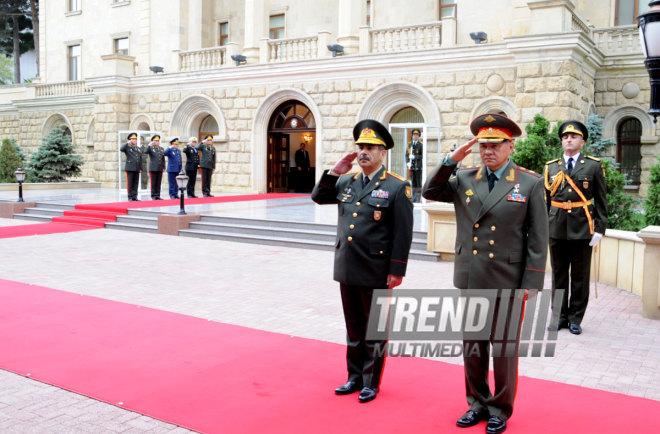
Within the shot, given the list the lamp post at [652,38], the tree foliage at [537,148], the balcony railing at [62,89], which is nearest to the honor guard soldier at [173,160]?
the tree foliage at [537,148]

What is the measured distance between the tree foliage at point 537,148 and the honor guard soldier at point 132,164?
41.2ft

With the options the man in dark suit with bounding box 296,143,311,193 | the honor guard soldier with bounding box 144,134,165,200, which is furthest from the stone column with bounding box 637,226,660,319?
the man in dark suit with bounding box 296,143,311,193

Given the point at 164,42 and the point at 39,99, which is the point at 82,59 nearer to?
the point at 39,99

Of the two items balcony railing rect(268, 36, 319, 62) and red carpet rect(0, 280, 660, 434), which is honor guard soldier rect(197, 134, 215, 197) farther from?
red carpet rect(0, 280, 660, 434)

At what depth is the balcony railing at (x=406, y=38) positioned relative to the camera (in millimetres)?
20844

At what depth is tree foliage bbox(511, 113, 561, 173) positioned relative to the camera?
11.8 m

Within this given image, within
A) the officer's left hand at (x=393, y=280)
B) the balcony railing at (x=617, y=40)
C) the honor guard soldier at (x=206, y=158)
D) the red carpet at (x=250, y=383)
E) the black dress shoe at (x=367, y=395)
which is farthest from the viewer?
the honor guard soldier at (x=206, y=158)

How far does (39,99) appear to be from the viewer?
1347 inches

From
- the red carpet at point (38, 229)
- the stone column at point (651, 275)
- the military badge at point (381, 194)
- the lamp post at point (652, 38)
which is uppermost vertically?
the lamp post at point (652, 38)

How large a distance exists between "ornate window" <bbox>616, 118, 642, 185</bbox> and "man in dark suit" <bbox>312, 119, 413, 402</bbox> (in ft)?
58.9

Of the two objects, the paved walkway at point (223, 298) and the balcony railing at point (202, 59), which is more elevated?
the balcony railing at point (202, 59)

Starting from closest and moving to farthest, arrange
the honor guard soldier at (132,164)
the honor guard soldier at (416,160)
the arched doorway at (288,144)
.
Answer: the honor guard soldier at (416,160), the honor guard soldier at (132,164), the arched doorway at (288,144)

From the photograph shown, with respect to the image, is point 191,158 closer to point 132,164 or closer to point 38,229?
point 132,164

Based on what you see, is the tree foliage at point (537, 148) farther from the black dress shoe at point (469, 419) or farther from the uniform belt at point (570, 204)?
the black dress shoe at point (469, 419)
